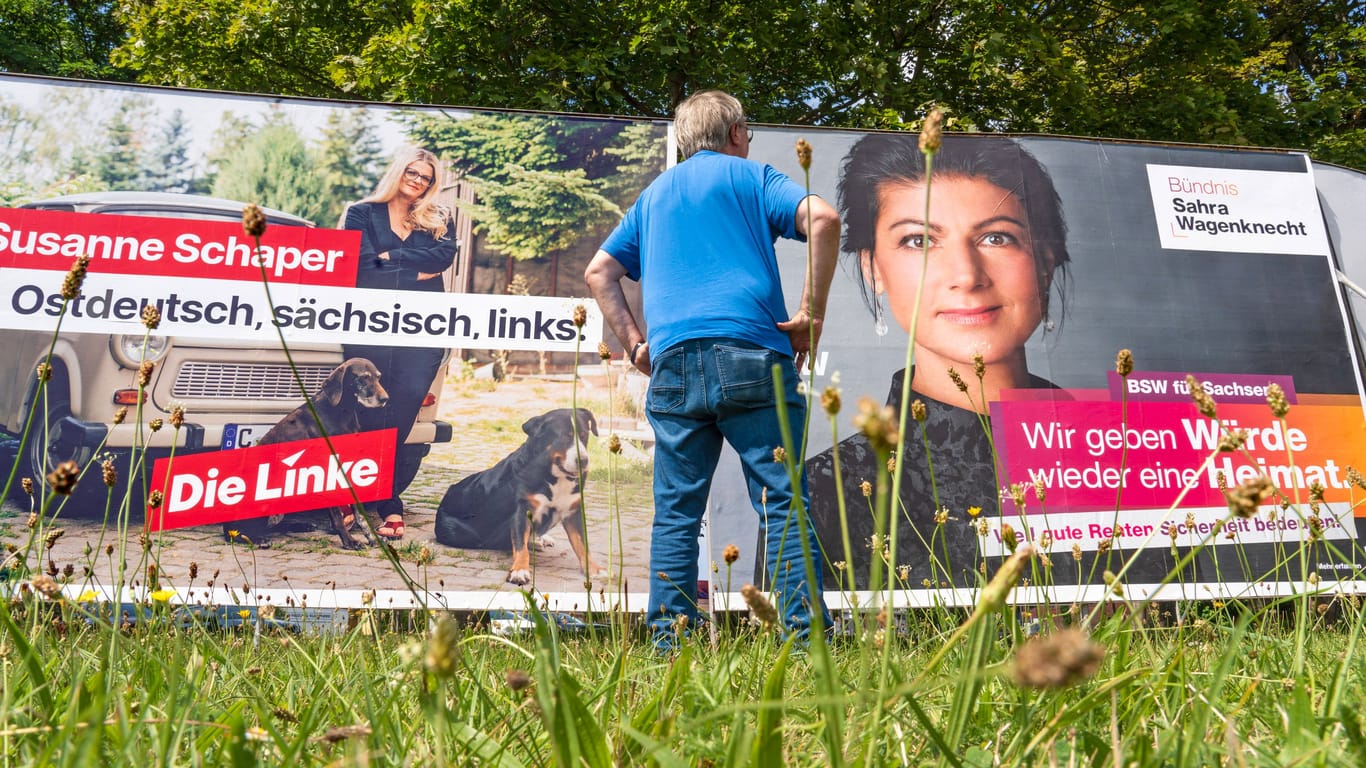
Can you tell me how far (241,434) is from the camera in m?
3.61

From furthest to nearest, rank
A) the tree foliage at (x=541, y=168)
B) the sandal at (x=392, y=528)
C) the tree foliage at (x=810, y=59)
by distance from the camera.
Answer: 1. the tree foliage at (x=810, y=59)
2. the tree foliage at (x=541, y=168)
3. the sandal at (x=392, y=528)

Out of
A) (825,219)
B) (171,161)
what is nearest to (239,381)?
(171,161)

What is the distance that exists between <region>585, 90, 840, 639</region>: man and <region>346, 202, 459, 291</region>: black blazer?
70.5 inches

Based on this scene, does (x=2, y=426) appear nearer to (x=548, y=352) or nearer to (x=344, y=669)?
(x=548, y=352)

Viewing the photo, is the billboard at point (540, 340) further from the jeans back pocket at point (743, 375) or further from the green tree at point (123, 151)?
the jeans back pocket at point (743, 375)

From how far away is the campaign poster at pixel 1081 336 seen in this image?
3891 millimetres

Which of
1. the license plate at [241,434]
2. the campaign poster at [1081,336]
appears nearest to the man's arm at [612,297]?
the campaign poster at [1081,336]

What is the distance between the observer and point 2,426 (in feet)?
11.4

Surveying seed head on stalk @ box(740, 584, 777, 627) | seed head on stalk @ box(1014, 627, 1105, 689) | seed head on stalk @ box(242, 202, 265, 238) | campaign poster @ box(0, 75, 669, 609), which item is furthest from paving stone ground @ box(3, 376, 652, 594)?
seed head on stalk @ box(1014, 627, 1105, 689)

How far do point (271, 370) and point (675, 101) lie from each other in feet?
19.8

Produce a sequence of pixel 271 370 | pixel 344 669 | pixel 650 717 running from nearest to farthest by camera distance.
Answer: pixel 650 717, pixel 344 669, pixel 271 370

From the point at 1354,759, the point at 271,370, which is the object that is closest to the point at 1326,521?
the point at 1354,759

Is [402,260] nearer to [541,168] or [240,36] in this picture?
[541,168]

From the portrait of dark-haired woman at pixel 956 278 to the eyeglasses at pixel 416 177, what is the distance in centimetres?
204
